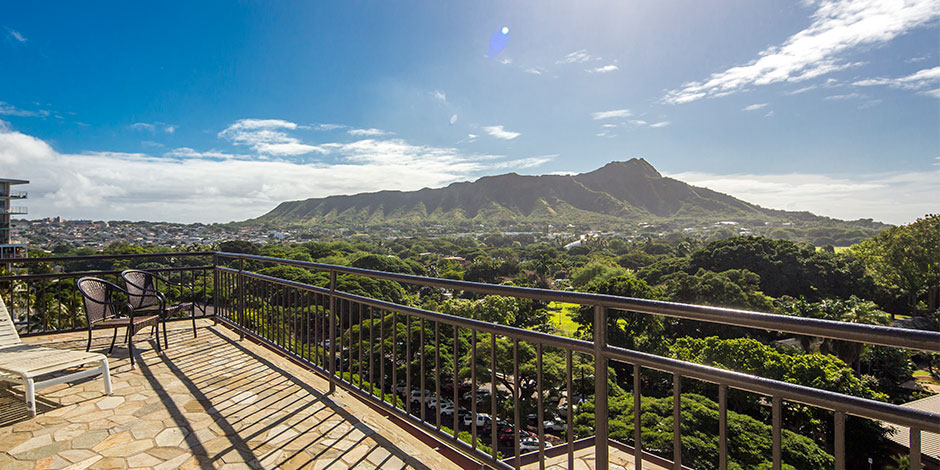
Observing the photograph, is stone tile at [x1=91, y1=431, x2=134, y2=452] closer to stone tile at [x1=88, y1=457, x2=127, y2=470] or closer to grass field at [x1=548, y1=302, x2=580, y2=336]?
stone tile at [x1=88, y1=457, x2=127, y2=470]

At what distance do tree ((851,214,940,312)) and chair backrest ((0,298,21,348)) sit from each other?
58.4 meters

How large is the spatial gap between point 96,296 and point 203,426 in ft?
9.83

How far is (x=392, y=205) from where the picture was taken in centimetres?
16112

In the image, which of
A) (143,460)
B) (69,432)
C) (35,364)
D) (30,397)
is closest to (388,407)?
(143,460)

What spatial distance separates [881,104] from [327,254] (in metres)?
75.4

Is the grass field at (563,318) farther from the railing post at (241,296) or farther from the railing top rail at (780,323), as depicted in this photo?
the railing top rail at (780,323)

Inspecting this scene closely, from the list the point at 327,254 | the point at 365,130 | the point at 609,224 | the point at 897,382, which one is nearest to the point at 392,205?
the point at 609,224

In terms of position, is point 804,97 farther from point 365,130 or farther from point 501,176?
point 501,176

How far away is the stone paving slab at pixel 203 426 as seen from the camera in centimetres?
259

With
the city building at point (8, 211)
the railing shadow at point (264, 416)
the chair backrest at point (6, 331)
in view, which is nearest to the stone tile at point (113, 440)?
the railing shadow at point (264, 416)

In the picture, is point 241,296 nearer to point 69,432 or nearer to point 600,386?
point 69,432

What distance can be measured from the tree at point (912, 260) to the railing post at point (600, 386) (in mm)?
55952

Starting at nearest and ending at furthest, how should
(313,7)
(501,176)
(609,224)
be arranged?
(313,7)
(609,224)
(501,176)

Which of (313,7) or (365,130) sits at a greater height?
(365,130)
